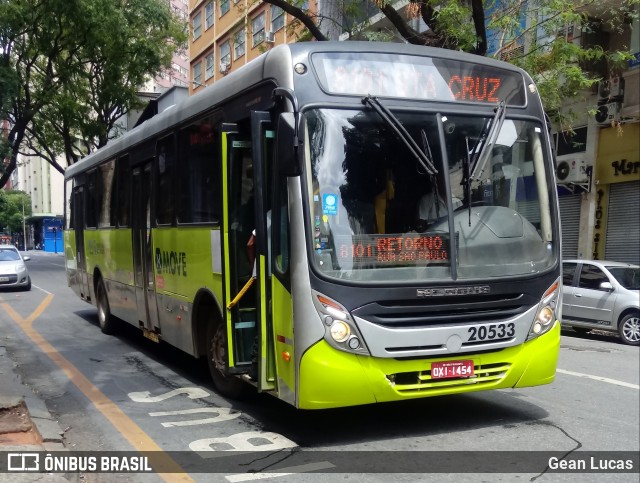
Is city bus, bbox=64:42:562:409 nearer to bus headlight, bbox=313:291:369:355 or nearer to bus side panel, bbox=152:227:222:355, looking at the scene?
bus headlight, bbox=313:291:369:355

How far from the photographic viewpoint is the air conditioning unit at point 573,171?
1833 cm

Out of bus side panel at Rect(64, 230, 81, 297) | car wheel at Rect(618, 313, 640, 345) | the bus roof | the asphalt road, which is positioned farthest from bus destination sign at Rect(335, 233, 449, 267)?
bus side panel at Rect(64, 230, 81, 297)

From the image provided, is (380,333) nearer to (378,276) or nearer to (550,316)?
(378,276)

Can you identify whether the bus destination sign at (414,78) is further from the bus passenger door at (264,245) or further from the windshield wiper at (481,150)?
the bus passenger door at (264,245)

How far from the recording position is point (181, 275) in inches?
280

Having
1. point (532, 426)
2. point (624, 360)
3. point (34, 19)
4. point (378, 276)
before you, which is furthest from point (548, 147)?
point (34, 19)

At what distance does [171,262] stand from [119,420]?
203cm

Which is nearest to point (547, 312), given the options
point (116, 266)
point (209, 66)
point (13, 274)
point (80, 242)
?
point (116, 266)

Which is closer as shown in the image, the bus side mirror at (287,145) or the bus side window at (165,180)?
the bus side mirror at (287,145)

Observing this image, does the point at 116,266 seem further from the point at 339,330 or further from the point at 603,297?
the point at 603,297

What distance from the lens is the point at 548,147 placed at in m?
5.69

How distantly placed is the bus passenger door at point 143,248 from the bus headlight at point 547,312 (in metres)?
4.79

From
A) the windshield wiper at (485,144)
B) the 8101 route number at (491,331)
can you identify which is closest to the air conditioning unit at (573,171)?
the windshield wiper at (485,144)

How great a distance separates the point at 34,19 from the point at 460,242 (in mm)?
22008
